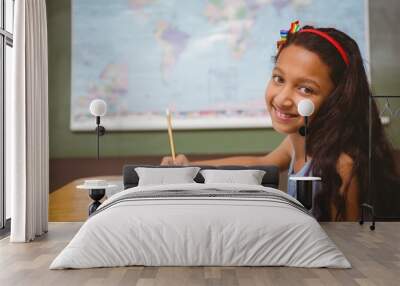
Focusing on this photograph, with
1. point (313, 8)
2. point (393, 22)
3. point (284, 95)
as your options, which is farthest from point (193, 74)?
point (393, 22)

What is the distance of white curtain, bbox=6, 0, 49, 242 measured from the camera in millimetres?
5711

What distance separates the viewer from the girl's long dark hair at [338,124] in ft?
23.8

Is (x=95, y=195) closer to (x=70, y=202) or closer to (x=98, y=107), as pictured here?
(x=70, y=202)

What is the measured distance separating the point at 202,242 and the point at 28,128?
2.41 metres

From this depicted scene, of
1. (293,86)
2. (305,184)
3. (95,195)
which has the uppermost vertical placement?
(293,86)

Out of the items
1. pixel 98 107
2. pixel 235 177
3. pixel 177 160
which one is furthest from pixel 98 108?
pixel 235 177

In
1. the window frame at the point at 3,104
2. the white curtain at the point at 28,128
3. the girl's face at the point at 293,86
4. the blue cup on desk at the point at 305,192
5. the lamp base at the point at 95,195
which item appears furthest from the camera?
the girl's face at the point at 293,86

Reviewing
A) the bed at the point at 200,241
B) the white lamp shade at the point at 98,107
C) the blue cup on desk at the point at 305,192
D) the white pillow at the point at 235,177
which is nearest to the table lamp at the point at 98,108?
the white lamp shade at the point at 98,107

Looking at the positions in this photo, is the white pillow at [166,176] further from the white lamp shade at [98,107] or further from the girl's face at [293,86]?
the girl's face at [293,86]

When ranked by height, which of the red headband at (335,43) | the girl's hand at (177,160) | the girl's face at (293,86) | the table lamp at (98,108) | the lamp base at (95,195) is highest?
the red headband at (335,43)

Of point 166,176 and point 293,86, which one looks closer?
point 166,176

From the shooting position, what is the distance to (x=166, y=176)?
22.1 feet

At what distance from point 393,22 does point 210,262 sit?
454 centimetres

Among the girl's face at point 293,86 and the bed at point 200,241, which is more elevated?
the girl's face at point 293,86
